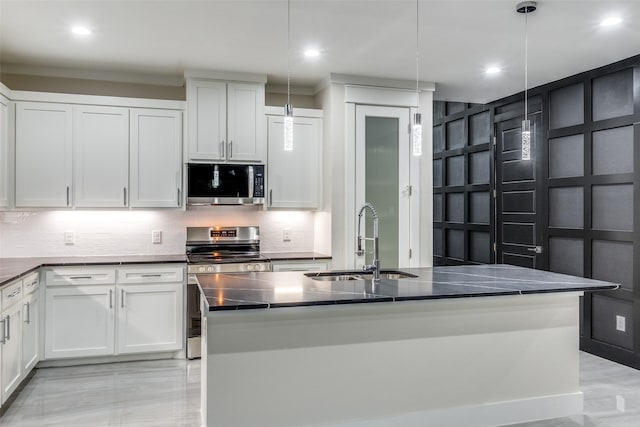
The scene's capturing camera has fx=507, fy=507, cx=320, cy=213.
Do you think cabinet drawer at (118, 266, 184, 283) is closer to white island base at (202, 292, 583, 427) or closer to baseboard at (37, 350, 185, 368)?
baseboard at (37, 350, 185, 368)

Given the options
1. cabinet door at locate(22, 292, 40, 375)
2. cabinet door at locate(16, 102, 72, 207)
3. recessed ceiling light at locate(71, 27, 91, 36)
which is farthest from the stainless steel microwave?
cabinet door at locate(22, 292, 40, 375)

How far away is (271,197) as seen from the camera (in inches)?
191

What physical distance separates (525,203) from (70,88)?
4631 millimetres

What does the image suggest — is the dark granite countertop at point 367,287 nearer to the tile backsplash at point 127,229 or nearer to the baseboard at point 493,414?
the baseboard at point 493,414

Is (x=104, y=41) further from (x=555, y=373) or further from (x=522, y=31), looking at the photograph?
(x=555, y=373)

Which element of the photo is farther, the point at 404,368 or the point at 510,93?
the point at 510,93

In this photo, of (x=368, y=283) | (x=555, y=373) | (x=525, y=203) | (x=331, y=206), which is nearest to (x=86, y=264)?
(x=331, y=206)

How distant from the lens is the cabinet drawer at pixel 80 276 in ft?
13.5

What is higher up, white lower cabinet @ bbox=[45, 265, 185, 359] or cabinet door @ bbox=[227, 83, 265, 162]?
cabinet door @ bbox=[227, 83, 265, 162]

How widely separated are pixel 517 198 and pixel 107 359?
433 centimetres

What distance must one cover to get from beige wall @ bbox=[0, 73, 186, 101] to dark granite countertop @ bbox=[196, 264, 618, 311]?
8.09 feet

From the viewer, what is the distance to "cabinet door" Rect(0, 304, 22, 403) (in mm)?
3227

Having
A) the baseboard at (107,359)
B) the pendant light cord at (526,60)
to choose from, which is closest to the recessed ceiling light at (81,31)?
the baseboard at (107,359)

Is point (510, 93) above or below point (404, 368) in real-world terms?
above
